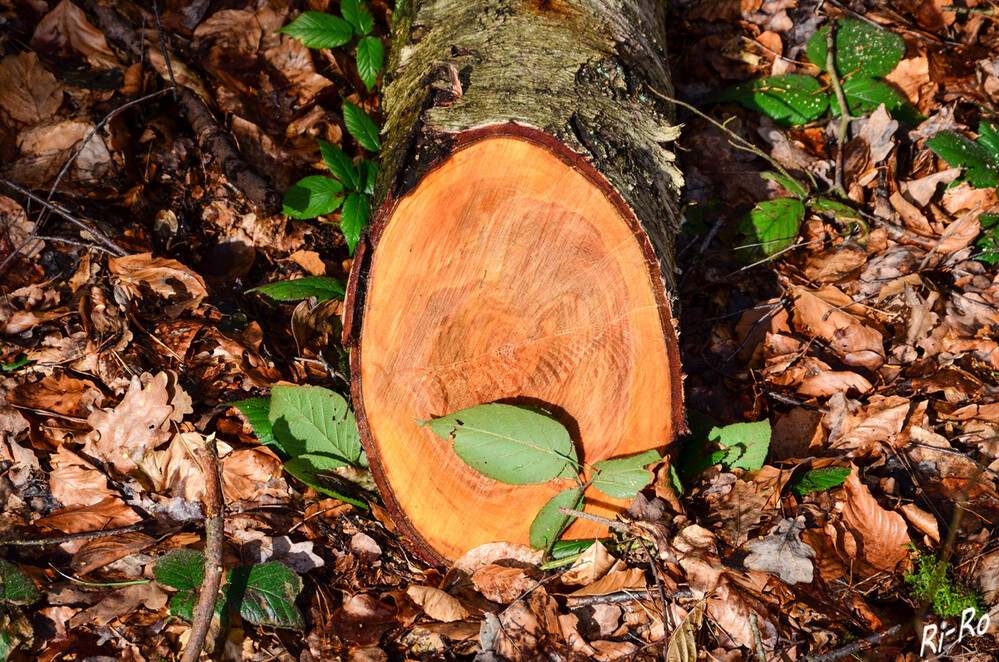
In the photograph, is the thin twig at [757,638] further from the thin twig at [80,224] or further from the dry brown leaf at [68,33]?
the dry brown leaf at [68,33]

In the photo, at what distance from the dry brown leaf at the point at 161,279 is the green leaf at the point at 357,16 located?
1.28 m

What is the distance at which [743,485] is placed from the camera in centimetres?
195

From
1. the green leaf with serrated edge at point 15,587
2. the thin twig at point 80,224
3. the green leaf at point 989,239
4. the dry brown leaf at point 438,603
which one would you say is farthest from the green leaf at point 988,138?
the green leaf with serrated edge at point 15,587

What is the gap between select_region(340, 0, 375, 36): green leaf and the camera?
284cm

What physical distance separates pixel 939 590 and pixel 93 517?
2.43 metres

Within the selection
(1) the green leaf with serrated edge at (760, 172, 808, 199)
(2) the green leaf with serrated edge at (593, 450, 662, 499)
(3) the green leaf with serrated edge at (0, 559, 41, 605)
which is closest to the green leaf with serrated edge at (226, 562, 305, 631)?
(3) the green leaf with serrated edge at (0, 559, 41, 605)

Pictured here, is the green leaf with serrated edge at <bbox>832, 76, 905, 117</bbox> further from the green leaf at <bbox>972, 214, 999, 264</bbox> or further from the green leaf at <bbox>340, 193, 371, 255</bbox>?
the green leaf at <bbox>340, 193, 371, 255</bbox>

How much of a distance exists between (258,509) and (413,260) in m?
0.94

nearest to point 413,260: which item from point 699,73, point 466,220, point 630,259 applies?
point 466,220

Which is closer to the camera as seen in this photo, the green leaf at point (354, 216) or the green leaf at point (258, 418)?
the green leaf at point (258, 418)

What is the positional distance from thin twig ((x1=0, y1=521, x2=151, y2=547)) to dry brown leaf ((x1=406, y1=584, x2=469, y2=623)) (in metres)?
0.85

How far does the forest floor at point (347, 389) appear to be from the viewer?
70.4 inches

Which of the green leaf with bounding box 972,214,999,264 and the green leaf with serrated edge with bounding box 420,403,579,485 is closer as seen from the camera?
the green leaf with serrated edge with bounding box 420,403,579,485

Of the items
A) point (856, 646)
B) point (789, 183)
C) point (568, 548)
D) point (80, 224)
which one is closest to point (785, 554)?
point (856, 646)
